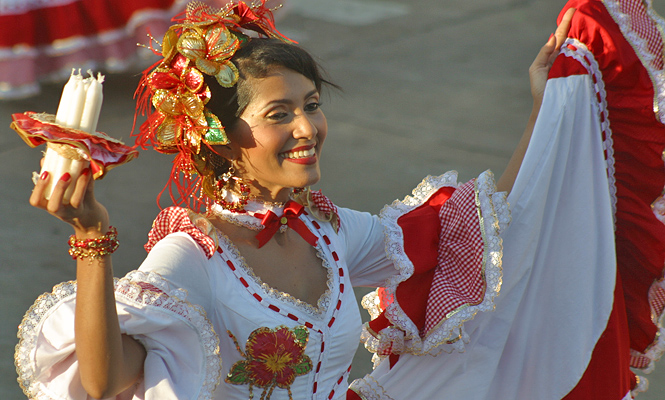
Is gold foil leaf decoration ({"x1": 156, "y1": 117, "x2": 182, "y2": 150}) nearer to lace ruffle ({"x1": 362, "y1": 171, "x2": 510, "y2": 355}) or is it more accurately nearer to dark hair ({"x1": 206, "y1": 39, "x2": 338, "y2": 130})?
dark hair ({"x1": 206, "y1": 39, "x2": 338, "y2": 130})

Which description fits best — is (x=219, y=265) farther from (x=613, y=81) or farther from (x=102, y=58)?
(x=102, y=58)

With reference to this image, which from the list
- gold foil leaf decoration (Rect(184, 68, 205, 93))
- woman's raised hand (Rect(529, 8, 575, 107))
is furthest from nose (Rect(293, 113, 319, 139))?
woman's raised hand (Rect(529, 8, 575, 107))

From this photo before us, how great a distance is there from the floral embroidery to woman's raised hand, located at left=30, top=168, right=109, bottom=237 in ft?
1.53

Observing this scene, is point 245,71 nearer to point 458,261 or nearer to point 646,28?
point 458,261

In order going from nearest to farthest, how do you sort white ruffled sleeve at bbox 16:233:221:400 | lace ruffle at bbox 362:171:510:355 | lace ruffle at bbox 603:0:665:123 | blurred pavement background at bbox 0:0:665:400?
white ruffled sleeve at bbox 16:233:221:400 → lace ruffle at bbox 362:171:510:355 → lace ruffle at bbox 603:0:665:123 → blurred pavement background at bbox 0:0:665:400

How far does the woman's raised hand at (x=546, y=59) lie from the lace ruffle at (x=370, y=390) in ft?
2.91

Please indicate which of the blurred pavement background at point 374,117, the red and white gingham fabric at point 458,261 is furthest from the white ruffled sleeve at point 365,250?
the blurred pavement background at point 374,117

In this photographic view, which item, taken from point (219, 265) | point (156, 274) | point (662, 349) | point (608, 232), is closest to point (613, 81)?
point (608, 232)

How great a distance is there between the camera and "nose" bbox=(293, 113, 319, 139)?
5.57 ft

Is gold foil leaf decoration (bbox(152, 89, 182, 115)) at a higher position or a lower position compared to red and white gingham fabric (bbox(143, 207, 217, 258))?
higher

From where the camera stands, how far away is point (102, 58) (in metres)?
5.91

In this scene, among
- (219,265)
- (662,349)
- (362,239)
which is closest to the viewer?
(219,265)

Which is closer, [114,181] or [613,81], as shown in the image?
[613,81]

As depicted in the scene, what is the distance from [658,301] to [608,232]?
0.94ft
